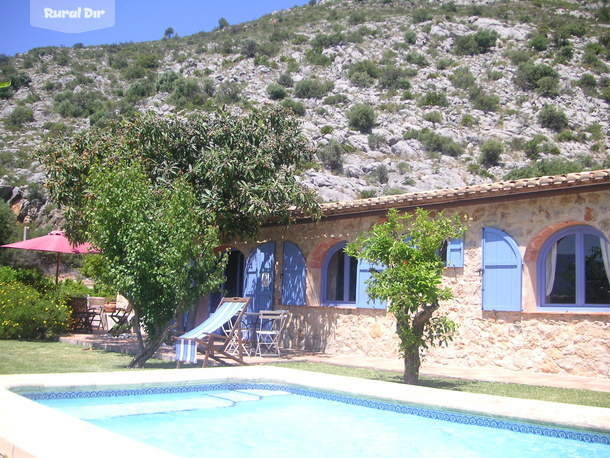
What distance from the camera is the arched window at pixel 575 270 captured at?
28.5 feet

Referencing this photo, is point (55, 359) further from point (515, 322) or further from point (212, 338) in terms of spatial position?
point (515, 322)

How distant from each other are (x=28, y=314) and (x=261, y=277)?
4.87 m

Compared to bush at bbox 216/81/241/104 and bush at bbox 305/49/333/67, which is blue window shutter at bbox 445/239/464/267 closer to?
bush at bbox 216/81/241/104

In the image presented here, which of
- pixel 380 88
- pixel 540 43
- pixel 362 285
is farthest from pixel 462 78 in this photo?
pixel 362 285

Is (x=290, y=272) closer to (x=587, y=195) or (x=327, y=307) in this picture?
(x=327, y=307)

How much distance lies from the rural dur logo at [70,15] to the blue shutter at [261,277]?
33.7 feet

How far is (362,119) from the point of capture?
35969 mm

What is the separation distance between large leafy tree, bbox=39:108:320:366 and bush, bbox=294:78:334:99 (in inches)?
1120

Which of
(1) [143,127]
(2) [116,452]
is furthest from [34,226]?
(2) [116,452]

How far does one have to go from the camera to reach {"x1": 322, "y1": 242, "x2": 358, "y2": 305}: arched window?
12.0 m

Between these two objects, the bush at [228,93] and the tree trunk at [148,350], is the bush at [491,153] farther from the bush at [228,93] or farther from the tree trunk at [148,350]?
the tree trunk at [148,350]

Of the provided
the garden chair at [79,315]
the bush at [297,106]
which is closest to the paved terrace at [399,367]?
the garden chair at [79,315]

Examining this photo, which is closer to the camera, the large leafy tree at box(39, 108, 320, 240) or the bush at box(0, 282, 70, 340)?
the large leafy tree at box(39, 108, 320, 240)

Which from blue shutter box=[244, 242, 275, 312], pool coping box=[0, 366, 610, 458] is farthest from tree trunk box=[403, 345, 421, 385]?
blue shutter box=[244, 242, 275, 312]
